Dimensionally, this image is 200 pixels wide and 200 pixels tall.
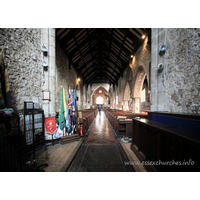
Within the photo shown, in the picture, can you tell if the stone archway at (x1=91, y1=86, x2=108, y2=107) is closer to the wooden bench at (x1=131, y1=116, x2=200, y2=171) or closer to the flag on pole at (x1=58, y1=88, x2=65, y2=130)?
the flag on pole at (x1=58, y1=88, x2=65, y2=130)

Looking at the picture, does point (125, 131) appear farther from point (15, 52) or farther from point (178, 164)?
point (15, 52)

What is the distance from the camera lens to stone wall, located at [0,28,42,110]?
2432 mm

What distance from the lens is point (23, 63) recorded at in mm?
2742

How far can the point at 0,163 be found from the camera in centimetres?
156

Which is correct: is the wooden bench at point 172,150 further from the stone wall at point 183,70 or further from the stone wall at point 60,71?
the stone wall at point 60,71

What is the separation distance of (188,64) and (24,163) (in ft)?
14.9

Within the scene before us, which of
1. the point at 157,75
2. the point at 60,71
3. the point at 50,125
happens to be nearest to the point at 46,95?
the point at 50,125

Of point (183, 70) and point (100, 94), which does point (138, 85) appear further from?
point (100, 94)

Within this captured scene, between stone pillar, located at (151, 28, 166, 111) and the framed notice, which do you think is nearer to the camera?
the framed notice

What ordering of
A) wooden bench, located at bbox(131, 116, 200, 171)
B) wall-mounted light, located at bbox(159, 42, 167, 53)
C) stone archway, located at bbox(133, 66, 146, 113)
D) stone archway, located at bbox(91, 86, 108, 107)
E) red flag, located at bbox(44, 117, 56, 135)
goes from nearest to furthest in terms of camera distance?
wooden bench, located at bbox(131, 116, 200, 171)
red flag, located at bbox(44, 117, 56, 135)
wall-mounted light, located at bbox(159, 42, 167, 53)
stone archway, located at bbox(133, 66, 146, 113)
stone archway, located at bbox(91, 86, 108, 107)

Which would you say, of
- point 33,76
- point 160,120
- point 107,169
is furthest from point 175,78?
point 33,76

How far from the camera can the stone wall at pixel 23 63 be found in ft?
7.98

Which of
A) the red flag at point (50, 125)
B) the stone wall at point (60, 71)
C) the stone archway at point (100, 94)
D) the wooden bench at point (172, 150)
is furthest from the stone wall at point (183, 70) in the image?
the stone archway at point (100, 94)

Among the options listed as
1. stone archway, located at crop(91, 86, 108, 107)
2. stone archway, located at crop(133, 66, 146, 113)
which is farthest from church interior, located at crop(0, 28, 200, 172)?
stone archway, located at crop(91, 86, 108, 107)
